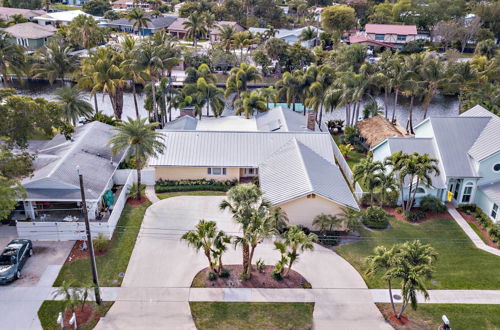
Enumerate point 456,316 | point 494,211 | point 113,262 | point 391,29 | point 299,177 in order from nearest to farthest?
point 456,316
point 113,262
point 299,177
point 494,211
point 391,29

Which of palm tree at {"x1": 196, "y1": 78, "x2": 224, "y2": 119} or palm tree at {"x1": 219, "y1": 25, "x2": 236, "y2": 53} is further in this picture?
palm tree at {"x1": 219, "y1": 25, "x2": 236, "y2": 53}

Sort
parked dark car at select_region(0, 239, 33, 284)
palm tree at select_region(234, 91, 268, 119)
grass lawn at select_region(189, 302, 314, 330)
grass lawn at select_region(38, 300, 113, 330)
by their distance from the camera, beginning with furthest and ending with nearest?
palm tree at select_region(234, 91, 268, 119) → parked dark car at select_region(0, 239, 33, 284) → grass lawn at select_region(189, 302, 314, 330) → grass lawn at select_region(38, 300, 113, 330)

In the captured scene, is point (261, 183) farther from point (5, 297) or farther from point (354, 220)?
point (5, 297)

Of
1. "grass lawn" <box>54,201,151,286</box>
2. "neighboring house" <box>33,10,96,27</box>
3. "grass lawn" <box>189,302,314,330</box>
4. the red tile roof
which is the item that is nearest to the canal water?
"grass lawn" <box>54,201,151,286</box>

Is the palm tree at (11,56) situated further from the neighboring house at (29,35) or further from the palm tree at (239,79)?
the neighboring house at (29,35)

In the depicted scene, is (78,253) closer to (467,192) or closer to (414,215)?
(414,215)

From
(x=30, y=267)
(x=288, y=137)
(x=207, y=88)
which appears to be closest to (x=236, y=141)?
(x=288, y=137)

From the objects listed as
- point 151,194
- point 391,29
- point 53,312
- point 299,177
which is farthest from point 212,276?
point 391,29

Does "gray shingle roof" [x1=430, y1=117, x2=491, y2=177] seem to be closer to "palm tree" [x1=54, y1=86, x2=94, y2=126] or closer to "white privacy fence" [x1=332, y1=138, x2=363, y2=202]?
"white privacy fence" [x1=332, y1=138, x2=363, y2=202]
